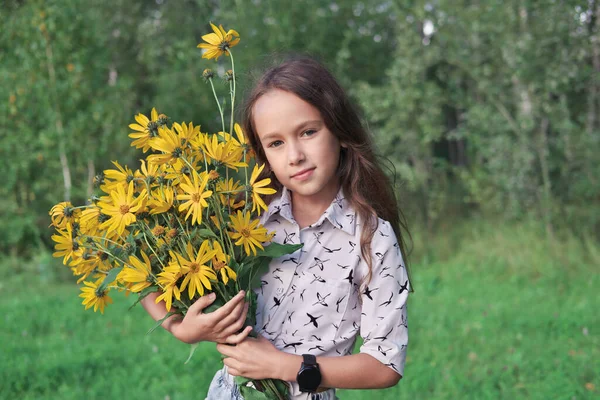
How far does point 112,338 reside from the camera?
4488 mm

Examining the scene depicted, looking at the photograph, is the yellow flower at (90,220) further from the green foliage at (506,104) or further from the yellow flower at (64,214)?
the green foliage at (506,104)

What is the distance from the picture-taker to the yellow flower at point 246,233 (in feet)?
4.92

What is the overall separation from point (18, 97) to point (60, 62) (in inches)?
24.9

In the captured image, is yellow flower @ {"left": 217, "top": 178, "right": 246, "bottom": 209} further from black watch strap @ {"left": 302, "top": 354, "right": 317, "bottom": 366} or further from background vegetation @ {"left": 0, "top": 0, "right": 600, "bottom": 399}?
background vegetation @ {"left": 0, "top": 0, "right": 600, "bottom": 399}

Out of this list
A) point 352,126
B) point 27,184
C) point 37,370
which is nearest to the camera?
point 352,126

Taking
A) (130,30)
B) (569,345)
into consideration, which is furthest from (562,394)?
(130,30)

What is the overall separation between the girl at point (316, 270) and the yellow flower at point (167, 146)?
225mm

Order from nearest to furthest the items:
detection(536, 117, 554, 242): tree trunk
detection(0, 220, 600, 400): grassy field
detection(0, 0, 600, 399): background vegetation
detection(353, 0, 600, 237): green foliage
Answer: detection(0, 220, 600, 400): grassy field → detection(0, 0, 600, 399): background vegetation → detection(353, 0, 600, 237): green foliage → detection(536, 117, 554, 242): tree trunk

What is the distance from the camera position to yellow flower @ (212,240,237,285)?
1457 mm

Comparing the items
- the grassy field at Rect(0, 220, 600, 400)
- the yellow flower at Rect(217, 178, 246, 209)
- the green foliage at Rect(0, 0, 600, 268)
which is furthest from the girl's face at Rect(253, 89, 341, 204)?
the green foliage at Rect(0, 0, 600, 268)

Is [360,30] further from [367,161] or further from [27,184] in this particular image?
[367,161]

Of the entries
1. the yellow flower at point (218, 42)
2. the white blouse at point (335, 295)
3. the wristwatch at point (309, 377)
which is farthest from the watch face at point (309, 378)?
the yellow flower at point (218, 42)

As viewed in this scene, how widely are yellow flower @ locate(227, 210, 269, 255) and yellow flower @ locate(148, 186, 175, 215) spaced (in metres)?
0.14

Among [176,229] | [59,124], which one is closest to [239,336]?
[176,229]
